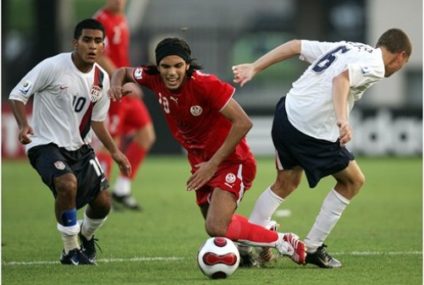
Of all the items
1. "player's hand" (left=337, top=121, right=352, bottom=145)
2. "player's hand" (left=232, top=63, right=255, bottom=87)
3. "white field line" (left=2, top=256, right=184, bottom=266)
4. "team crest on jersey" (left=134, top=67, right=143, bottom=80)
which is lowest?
"white field line" (left=2, top=256, right=184, bottom=266)

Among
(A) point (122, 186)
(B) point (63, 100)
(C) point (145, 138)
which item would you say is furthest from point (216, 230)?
(C) point (145, 138)

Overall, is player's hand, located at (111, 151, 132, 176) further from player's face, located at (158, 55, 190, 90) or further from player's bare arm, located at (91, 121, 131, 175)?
player's face, located at (158, 55, 190, 90)

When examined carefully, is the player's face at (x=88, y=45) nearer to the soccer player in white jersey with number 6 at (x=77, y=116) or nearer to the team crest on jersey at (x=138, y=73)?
the soccer player in white jersey with number 6 at (x=77, y=116)

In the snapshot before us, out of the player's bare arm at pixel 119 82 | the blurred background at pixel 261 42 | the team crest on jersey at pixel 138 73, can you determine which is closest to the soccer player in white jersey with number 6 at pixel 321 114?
the team crest on jersey at pixel 138 73

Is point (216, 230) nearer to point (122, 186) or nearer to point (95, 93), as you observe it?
point (95, 93)

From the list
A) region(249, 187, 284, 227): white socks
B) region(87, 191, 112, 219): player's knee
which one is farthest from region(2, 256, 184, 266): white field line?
region(249, 187, 284, 227): white socks

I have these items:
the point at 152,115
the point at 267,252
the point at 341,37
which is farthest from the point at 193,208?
the point at 341,37

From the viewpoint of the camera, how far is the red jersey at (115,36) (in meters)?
14.1

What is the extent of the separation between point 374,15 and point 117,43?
712 inches

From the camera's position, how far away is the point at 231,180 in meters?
9.00

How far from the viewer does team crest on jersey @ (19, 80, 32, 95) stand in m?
9.41

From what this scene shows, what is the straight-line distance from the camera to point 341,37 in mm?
30859

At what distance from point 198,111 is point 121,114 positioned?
551cm

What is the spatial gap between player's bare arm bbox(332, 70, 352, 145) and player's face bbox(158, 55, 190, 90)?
1.10 meters
